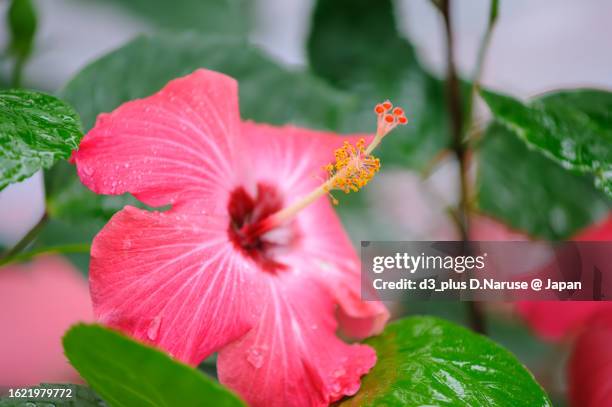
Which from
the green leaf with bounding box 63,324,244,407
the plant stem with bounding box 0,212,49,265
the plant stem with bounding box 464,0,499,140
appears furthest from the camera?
the plant stem with bounding box 464,0,499,140

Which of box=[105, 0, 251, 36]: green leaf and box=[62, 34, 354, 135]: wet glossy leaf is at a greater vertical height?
→ box=[105, 0, 251, 36]: green leaf

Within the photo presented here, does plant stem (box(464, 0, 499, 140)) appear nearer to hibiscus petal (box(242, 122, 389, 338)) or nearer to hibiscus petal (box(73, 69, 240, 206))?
hibiscus petal (box(242, 122, 389, 338))

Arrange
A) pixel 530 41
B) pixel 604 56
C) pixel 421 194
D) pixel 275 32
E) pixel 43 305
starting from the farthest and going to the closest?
pixel 275 32
pixel 530 41
pixel 604 56
pixel 421 194
pixel 43 305

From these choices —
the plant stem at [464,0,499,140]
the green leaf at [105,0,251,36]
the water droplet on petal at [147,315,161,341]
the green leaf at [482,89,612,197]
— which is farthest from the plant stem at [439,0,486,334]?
the green leaf at [105,0,251,36]

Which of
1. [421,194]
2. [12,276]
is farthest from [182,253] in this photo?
[421,194]

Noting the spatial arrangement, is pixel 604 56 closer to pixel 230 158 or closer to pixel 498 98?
pixel 498 98

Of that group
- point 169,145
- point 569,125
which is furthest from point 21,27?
point 569,125
